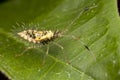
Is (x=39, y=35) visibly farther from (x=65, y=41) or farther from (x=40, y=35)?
(x=65, y=41)

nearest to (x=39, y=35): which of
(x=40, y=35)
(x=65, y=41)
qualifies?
(x=40, y=35)

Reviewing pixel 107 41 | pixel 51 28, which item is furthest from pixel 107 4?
pixel 51 28

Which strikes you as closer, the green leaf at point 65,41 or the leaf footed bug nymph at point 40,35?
the green leaf at point 65,41

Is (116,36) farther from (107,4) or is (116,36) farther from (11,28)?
(11,28)

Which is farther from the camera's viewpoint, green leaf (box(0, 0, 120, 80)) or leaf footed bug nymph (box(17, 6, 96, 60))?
leaf footed bug nymph (box(17, 6, 96, 60))
